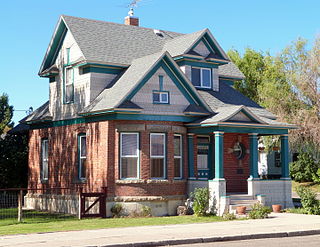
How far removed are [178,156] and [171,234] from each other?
8857 mm

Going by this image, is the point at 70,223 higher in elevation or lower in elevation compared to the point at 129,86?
lower

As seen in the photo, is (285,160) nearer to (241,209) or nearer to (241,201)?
(241,201)

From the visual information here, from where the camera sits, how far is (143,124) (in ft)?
78.7

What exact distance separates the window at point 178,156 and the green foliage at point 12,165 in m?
11.0

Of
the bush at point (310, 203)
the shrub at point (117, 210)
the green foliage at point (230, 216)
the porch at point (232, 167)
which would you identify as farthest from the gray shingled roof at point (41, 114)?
the bush at point (310, 203)

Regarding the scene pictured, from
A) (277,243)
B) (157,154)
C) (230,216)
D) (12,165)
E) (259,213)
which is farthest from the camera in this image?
(12,165)

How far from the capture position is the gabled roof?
23531 millimetres

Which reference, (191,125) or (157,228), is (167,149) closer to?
(191,125)

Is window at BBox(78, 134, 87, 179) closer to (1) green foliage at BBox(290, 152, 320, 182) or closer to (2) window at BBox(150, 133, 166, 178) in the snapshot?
(2) window at BBox(150, 133, 166, 178)

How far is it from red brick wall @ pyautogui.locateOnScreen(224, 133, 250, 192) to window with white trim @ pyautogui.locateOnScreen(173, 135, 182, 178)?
2.81m

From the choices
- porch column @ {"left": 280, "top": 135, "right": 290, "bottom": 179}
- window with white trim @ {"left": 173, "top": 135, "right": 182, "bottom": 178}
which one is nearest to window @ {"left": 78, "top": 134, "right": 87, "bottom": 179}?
window with white trim @ {"left": 173, "top": 135, "right": 182, "bottom": 178}

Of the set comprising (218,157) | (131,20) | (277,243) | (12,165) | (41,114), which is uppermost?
(131,20)

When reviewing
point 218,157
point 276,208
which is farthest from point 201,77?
point 276,208

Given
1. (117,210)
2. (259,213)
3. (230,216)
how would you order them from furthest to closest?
(117,210) → (230,216) → (259,213)
